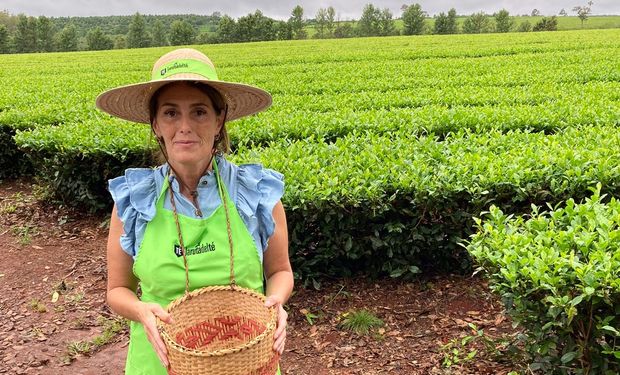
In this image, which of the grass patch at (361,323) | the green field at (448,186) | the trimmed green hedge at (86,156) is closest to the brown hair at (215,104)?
the green field at (448,186)

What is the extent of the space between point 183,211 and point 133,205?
0.18 m

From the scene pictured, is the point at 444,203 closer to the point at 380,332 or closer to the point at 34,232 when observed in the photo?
the point at 380,332

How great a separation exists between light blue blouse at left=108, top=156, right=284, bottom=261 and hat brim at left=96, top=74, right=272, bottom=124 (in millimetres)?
270

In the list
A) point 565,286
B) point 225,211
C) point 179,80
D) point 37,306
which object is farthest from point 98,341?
point 565,286

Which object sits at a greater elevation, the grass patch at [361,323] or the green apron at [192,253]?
the green apron at [192,253]

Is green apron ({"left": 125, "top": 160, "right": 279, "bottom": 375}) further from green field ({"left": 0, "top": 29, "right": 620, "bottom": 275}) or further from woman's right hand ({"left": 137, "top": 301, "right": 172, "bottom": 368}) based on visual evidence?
green field ({"left": 0, "top": 29, "right": 620, "bottom": 275})

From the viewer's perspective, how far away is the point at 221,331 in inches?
84.9

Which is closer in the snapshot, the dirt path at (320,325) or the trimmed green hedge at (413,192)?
the dirt path at (320,325)

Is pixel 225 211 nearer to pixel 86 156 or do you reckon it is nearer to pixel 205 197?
pixel 205 197

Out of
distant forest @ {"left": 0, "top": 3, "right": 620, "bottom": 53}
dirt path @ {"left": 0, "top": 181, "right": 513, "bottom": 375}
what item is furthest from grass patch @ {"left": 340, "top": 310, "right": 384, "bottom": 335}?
distant forest @ {"left": 0, "top": 3, "right": 620, "bottom": 53}

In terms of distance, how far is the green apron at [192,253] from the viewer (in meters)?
1.96

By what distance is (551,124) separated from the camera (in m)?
6.59

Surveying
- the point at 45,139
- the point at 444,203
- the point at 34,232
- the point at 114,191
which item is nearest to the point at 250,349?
the point at 114,191

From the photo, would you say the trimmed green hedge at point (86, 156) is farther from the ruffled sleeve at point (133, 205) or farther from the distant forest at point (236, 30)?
the distant forest at point (236, 30)
